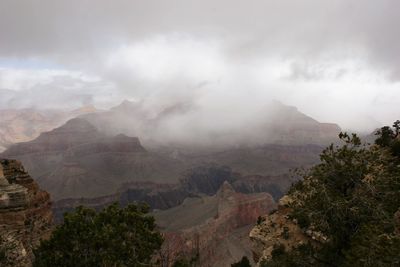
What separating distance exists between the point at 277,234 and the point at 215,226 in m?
109

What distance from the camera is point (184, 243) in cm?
12162

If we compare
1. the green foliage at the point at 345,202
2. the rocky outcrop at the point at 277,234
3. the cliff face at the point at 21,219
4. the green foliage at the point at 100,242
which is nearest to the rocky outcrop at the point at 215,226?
the rocky outcrop at the point at 277,234

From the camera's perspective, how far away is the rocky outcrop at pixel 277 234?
3703 cm

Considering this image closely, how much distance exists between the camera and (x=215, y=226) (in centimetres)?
14650

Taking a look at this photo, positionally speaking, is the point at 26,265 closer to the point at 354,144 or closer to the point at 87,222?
the point at 87,222

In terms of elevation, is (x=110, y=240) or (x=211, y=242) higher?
(x=110, y=240)

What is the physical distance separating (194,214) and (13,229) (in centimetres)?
14617

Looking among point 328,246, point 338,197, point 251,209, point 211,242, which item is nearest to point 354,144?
point 338,197

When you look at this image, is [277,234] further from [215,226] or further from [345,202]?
[215,226]

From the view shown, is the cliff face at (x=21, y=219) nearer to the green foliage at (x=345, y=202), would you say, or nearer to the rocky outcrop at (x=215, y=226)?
the green foliage at (x=345, y=202)

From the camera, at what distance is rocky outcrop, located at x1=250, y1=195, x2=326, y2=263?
3703 centimetres

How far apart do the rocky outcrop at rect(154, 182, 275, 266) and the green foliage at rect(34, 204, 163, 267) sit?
2793 inches

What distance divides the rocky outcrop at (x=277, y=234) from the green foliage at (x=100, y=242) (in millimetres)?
15217

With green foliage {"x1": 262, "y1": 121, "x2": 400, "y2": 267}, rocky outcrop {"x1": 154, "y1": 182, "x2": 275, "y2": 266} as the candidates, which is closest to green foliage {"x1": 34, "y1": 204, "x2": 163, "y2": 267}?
green foliage {"x1": 262, "y1": 121, "x2": 400, "y2": 267}
